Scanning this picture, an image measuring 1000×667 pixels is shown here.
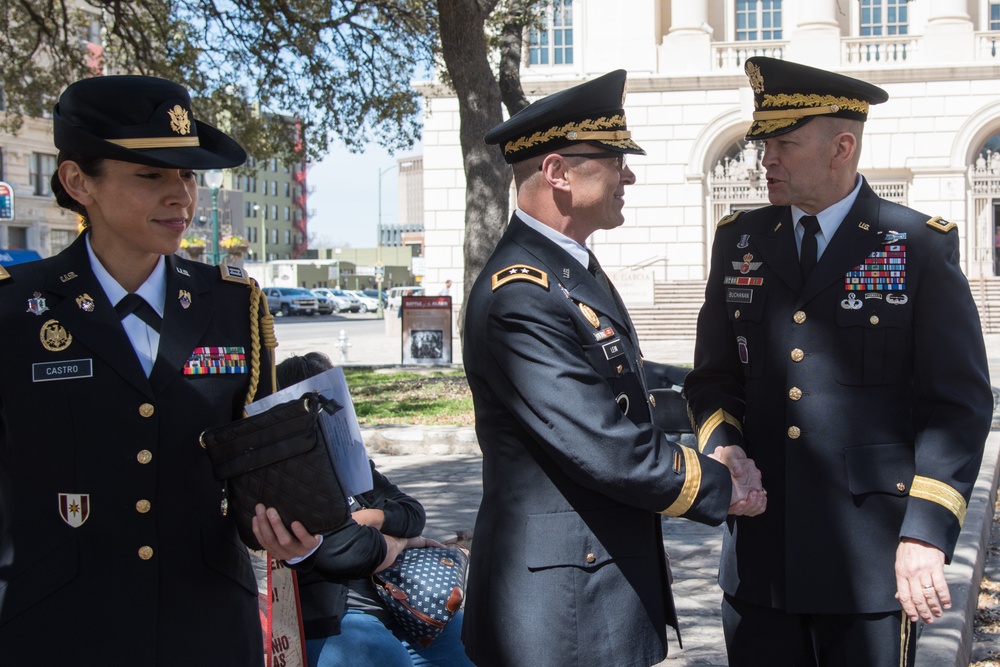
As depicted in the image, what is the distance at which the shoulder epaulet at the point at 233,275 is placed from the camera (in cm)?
284

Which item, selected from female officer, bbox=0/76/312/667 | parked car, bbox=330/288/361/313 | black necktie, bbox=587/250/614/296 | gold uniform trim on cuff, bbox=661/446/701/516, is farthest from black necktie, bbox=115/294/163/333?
parked car, bbox=330/288/361/313

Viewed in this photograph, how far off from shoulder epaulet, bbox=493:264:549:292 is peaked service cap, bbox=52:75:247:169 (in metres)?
0.75

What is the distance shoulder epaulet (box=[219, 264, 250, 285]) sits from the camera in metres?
2.84

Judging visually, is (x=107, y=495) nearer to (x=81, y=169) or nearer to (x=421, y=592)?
(x=81, y=169)

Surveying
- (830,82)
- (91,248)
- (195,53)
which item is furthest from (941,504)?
(195,53)

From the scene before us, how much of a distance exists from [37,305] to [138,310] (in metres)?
0.22

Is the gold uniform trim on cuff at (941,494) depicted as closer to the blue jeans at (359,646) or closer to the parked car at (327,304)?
the blue jeans at (359,646)

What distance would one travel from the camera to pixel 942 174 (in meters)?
33.4

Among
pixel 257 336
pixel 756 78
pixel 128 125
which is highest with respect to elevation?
pixel 756 78

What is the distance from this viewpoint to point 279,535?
8.00 feet

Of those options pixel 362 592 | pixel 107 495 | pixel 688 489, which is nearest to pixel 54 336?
pixel 107 495

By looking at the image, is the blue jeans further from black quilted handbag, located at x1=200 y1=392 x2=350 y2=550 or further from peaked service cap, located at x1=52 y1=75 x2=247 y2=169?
peaked service cap, located at x1=52 y1=75 x2=247 y2=169

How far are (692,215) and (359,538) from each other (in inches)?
1246

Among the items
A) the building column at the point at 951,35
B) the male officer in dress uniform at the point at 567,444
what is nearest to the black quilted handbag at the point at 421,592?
the male officer in dress uniform at the point at 567,444
